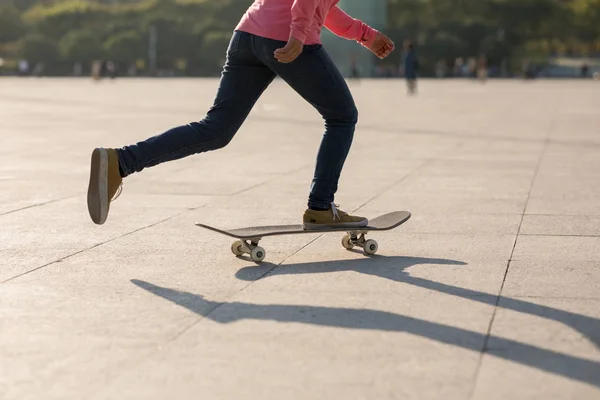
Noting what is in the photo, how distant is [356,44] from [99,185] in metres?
98.7

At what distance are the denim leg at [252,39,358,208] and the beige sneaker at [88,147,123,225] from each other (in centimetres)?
85

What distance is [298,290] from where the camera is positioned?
16.9 ft

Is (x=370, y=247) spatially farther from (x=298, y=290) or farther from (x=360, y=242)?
(x=298, y=290)

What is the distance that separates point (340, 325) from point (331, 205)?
1.71 m

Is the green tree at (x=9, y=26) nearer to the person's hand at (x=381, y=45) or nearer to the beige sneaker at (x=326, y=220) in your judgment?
the person's hand at (x=381, y=45)

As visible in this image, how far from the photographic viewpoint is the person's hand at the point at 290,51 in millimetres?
5520

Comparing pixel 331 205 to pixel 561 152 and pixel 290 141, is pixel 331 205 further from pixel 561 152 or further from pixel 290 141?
pixel 290 141

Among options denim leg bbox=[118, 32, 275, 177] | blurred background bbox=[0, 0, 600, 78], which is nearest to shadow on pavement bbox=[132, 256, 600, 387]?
denim leg bbox=[118, 32, 275, 177]

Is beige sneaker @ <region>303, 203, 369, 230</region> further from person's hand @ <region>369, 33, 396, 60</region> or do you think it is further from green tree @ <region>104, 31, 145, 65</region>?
Answer: green tree @ <region>104, 31, 145, 65</region>

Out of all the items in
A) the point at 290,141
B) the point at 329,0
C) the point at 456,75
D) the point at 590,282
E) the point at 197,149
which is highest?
the point at 329,0

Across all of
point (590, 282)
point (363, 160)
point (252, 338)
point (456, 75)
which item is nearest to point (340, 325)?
point (252, 338)

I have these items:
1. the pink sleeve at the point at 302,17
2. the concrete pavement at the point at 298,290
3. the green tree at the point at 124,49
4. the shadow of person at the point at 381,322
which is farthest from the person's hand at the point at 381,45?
the green tree at the point at 124,49

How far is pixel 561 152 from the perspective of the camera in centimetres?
1327

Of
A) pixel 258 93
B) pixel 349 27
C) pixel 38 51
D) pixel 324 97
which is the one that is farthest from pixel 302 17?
pixel 38 51
